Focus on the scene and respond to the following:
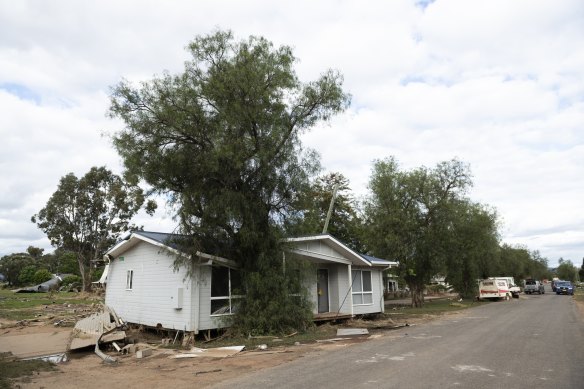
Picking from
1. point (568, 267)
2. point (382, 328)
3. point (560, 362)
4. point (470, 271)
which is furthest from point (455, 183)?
point (568, 267)

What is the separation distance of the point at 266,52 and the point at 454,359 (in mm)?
11725

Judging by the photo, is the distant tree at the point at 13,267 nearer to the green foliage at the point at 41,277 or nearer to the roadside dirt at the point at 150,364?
the green foliage at the point at 41,277

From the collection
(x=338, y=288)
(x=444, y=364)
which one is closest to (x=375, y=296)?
(x=338, y=288)

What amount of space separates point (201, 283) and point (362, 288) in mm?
10120

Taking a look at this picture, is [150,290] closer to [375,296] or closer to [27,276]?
[375,296]

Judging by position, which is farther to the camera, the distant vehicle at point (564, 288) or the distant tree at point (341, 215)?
the distant vehicle at point (564, 288)

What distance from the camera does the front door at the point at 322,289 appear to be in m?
20.7

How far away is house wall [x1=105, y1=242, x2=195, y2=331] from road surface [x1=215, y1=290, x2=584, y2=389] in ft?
20.4

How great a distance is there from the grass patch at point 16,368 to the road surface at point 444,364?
4.80m

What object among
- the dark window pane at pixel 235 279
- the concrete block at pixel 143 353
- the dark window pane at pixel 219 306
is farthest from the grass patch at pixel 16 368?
the dark window pane at pixel 235 279

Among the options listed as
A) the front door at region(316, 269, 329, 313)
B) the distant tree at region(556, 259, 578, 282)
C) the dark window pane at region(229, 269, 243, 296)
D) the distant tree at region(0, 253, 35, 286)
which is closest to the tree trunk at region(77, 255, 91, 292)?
the distant tree at region(0, 253, 35, 286)

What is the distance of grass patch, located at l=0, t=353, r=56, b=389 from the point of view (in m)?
8.94

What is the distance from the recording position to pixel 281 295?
14.9 m

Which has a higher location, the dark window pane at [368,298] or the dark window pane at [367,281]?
the dark window pane at [367,281]
